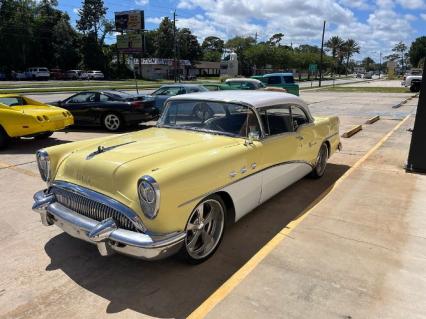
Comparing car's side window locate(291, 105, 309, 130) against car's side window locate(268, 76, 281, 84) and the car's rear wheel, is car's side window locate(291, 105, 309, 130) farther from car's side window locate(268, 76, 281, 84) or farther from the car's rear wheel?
car's side window locate(268, 76, 281, 84)

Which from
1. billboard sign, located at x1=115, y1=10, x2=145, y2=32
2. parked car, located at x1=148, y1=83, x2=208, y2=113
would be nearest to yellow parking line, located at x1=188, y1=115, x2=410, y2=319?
parked car, located at x1=148, y1=83, x2=208, y2=113

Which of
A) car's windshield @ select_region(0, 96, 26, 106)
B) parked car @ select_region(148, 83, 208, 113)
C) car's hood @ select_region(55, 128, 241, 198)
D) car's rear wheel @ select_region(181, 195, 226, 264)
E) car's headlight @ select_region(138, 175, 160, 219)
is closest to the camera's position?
car's headlight @ select_region(138, 175, 160, 219)

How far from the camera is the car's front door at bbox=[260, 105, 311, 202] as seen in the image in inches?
178

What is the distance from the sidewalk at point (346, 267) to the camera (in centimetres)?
296

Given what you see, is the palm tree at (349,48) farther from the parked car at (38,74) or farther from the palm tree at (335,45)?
the parked car at (38,74)

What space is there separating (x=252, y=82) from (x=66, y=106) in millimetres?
9201

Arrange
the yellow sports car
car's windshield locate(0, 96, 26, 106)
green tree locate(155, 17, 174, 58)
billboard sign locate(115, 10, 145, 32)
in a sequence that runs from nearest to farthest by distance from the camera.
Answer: the yellow sports car
car's windshield locate(0, 96, 26, 106)
billboard sign locate(115, 10, 145, 32)
green tree locate(155, 17, 174, 58)

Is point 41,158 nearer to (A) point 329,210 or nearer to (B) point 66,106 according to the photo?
(A) point 329,210

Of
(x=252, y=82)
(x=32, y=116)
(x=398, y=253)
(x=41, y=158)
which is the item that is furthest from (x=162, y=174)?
(x=252, y=82)

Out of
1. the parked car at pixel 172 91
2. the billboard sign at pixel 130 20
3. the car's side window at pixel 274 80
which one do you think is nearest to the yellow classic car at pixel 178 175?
the parked car at pixel 172 91

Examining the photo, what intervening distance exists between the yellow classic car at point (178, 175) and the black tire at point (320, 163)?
Result: 0.95 meters

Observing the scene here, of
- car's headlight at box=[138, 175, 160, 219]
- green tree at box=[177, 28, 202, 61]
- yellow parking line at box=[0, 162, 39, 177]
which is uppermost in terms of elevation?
green tree at box=[177, 28, 202, 61]

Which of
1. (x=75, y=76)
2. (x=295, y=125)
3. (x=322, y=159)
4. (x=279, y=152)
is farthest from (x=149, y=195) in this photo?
(x=75, y=76)

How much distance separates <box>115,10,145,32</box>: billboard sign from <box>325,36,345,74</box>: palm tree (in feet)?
259
